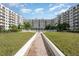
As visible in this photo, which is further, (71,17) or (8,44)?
(71,17)

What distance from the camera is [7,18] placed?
6.21 metres

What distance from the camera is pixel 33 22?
6.43 meters

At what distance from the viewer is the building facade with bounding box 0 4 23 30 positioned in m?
6.01

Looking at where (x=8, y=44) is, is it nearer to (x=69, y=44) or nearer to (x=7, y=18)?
(x=7, y=18)

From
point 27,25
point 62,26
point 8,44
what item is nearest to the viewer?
point 8,44

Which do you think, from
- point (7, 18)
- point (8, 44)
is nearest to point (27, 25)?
point (7, 18)

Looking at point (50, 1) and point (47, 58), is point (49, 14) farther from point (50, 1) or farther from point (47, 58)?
point (47, 58)

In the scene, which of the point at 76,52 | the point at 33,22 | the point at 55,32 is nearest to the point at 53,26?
the point at 55,32

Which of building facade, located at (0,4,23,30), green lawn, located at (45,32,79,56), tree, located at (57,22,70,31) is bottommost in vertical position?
green lawn, located at (45,32,79,56)

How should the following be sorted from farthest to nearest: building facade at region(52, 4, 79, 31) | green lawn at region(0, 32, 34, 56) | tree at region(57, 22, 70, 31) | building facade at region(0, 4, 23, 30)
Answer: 1. building facade at region(52, 4, 79, 31)
2. tree at region(57, 22, 70, 31)
3. building facade at region(0, 4, 23, 30)
4. green lawn at region(0, 32, 34, 56)

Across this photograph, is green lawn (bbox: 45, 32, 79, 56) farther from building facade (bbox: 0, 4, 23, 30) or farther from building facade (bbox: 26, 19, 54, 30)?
building facade (bbox: 0, 4, 23, 30)

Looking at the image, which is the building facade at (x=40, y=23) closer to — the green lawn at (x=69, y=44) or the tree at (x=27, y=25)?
the tree at (x=27, y=25)

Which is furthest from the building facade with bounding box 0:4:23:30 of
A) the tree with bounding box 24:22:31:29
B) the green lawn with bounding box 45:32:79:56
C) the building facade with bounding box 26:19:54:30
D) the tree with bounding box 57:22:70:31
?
the green lawn with bounding box 45:32:79:56

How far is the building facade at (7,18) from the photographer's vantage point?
19.7 feet
